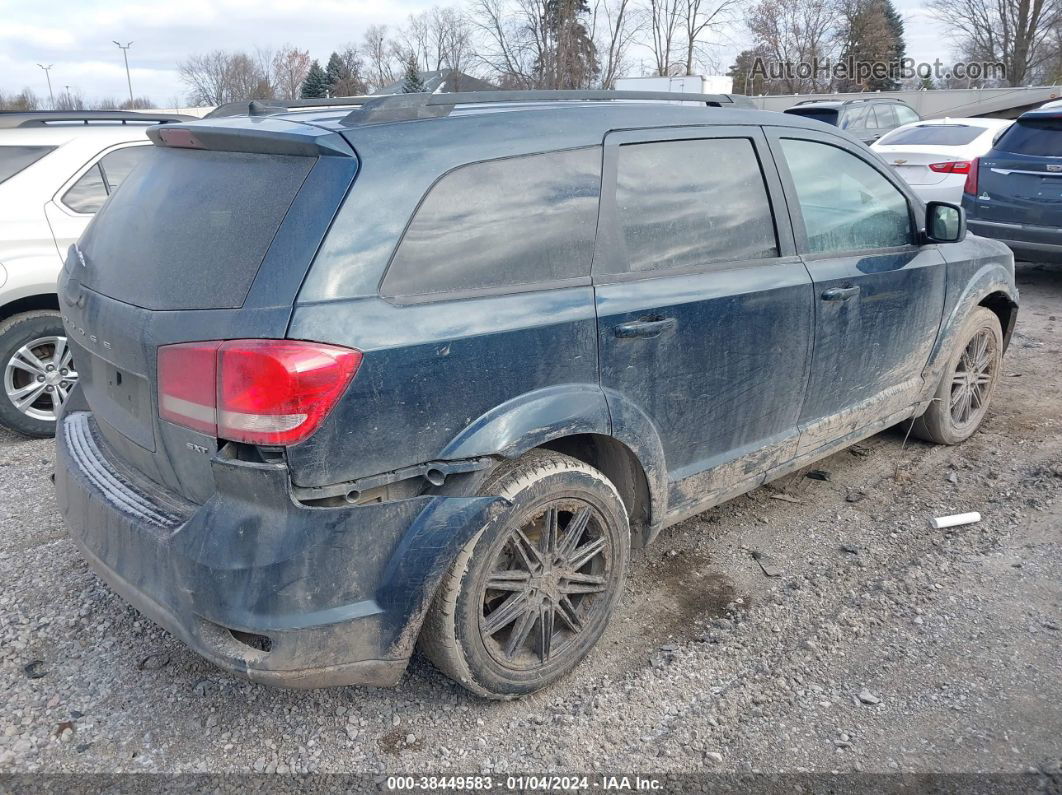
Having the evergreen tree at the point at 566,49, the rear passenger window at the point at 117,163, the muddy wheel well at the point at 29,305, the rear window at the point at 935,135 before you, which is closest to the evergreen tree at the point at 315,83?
the evergreen tree at the point at 566,49

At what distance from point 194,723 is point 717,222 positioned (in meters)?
2.47

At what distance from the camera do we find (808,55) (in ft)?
163

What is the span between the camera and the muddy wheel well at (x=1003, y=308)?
191 inches

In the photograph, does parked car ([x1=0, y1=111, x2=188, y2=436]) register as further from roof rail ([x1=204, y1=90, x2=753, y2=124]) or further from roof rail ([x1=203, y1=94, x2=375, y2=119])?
roof rail ([x1=204, y1=90, x2=753, y2=124])

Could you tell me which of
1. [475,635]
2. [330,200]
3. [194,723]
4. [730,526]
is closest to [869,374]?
[730,526]

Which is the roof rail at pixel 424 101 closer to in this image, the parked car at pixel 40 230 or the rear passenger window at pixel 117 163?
the parked car at pixel 40 230

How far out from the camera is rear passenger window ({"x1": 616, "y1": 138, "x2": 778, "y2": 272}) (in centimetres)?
296

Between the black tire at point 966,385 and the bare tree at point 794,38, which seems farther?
the bare tree at point 794,38

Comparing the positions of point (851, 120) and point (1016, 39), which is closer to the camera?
point (851, 120)

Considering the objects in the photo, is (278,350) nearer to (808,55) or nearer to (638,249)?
(638,249)

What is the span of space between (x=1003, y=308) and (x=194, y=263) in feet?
14.7

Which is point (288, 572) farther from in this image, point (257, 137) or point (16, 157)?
point (16, 157)

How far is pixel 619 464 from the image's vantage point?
3.02 meters

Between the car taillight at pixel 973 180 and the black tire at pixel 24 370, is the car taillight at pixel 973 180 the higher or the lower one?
the higher one
